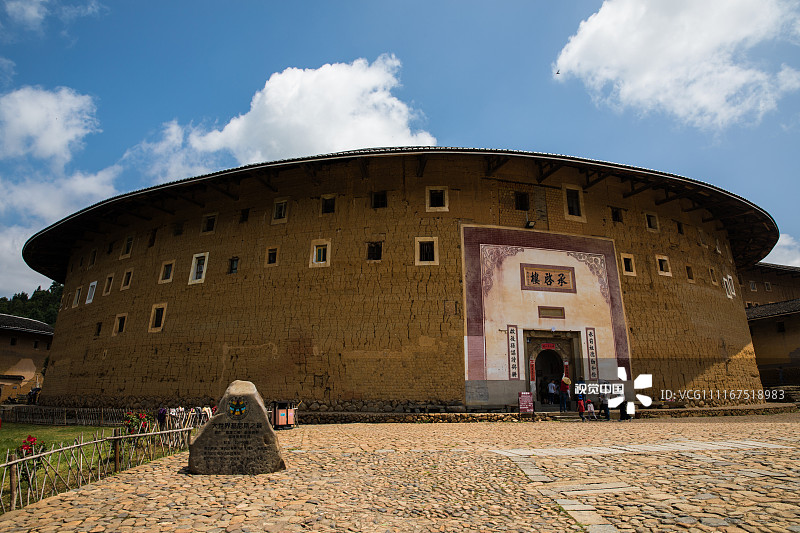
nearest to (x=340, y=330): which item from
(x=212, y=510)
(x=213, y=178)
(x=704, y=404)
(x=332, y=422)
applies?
(x=332, y=422)

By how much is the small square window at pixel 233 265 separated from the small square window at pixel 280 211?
2266 millimetres

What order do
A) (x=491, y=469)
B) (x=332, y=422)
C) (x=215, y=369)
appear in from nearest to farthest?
(x=491, y=469), (x=332, y=422), (x=215, y=369)

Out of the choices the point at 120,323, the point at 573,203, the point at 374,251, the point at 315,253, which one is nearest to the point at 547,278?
the point at 573,203

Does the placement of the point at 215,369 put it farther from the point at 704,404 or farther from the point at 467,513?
the point at 704,404

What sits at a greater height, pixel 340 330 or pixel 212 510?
pixel 340 330

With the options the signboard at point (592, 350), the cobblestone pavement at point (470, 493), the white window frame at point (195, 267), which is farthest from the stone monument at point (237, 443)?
the white window frame at point (195, 267)

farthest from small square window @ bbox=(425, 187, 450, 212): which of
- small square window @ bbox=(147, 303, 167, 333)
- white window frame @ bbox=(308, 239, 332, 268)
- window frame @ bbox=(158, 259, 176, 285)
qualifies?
small square window @ bbox=(147, 303, 167, 333)

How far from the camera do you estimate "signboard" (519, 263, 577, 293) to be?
54.3ft

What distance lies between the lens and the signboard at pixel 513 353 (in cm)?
1545

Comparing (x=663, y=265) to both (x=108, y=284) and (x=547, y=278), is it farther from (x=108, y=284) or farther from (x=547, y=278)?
(x=108, y=284)

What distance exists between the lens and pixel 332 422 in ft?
48.2

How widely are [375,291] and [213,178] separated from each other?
8.05m

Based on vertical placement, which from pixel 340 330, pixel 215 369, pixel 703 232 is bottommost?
pixel 215 369

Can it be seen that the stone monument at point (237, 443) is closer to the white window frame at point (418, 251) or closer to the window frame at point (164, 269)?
the white window frame at point (418, 251)
